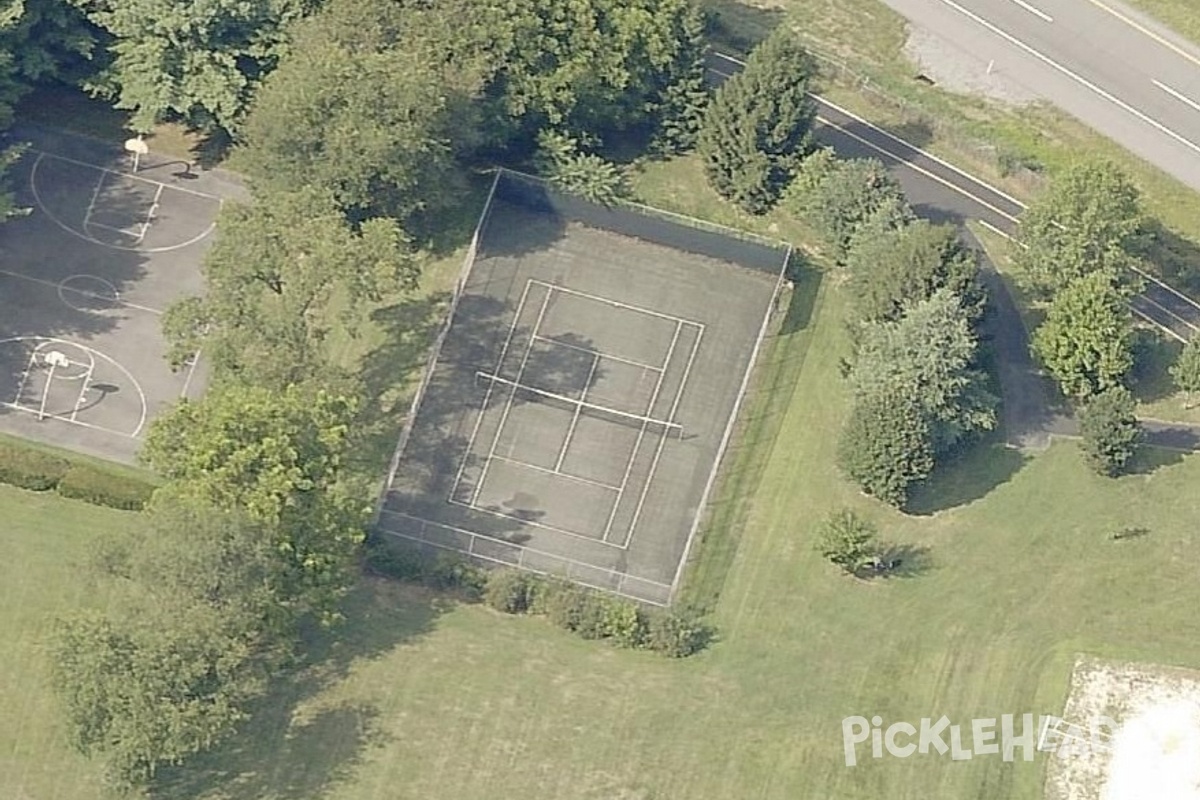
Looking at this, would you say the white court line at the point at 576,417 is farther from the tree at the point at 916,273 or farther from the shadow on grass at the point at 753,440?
the tree at the point at 916,273

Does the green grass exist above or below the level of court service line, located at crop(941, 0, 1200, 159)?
below

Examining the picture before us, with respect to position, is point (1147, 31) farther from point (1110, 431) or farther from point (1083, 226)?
point (1110, 431)

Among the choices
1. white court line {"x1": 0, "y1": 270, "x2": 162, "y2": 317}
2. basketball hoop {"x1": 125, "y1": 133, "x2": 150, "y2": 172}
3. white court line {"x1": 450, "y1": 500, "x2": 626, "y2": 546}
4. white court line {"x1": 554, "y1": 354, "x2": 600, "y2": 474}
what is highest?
basketball hoop {"x1": 125, "y1": 133, "x2": 150, "y2": 172}

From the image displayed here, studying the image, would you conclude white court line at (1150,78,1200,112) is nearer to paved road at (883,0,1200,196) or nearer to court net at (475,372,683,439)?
paved road at (883,0,1200,196)

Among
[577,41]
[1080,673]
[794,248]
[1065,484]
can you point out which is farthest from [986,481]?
[577,41]

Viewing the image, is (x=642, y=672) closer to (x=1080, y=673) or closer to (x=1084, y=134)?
(x=1080, y=673)

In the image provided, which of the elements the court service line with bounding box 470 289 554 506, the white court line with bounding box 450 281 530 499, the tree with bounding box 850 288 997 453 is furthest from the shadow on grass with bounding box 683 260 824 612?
the white court line with bounding box 450 281 530 499

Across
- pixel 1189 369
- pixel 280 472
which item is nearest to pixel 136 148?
pixel 280 472
